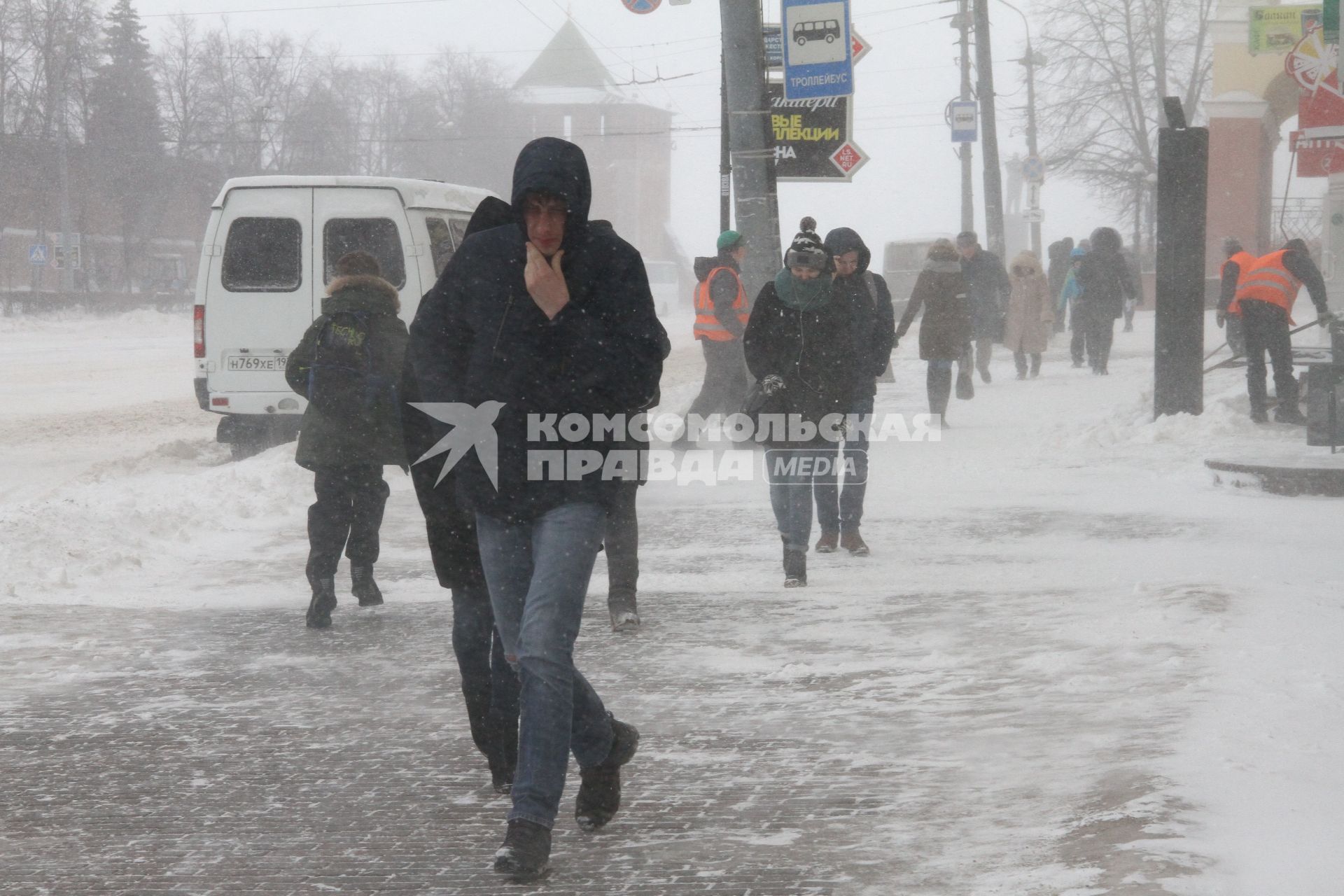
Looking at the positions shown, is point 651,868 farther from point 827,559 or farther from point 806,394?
point 827,559

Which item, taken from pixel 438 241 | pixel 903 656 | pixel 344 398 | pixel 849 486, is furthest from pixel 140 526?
pixel 903 656

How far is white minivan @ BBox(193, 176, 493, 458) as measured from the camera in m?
13.7

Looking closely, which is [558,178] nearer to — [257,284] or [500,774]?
[500,774]

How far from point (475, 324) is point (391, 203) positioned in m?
9.77

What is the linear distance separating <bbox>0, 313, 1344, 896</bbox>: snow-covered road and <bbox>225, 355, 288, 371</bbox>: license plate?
863 millimetres

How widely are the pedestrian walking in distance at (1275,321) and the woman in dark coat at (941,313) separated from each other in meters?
2.38

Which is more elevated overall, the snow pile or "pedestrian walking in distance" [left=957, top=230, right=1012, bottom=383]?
"pedestrian walking in distance" [left=957, top=230, right=1012, bottom=383]

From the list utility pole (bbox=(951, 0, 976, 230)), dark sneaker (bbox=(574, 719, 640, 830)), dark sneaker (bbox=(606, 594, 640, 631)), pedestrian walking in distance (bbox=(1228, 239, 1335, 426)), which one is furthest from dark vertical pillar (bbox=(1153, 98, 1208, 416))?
utility pole (bbox=(951, 0, 976, 230))

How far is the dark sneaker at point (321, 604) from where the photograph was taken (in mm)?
7402

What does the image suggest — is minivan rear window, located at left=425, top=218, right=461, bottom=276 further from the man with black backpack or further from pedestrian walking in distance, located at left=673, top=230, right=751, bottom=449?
the man with black backpack

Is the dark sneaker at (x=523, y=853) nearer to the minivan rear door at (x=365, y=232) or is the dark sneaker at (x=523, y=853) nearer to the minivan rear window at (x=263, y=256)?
the minivan rear door at (x=365, y=232)

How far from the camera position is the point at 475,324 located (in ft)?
13.8

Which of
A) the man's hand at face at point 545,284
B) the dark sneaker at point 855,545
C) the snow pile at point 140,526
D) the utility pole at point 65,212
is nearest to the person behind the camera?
the man's hand at face at point 545,284

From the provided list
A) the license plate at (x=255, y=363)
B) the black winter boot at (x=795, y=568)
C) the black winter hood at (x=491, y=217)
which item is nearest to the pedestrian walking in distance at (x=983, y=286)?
the license plate at (x=255, y=363)
